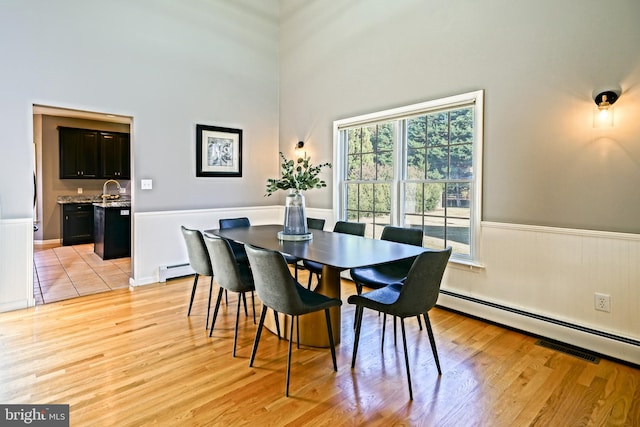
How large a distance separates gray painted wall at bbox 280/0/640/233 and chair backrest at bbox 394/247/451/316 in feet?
4.56

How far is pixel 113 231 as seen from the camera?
5.71 metres

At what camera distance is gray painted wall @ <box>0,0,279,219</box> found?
3531mm

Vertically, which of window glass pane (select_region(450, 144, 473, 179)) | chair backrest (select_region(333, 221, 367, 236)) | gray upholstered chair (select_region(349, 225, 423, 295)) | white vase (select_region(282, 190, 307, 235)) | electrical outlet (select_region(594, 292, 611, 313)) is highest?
window glass pane (select_region(450, 144, 473, 179))

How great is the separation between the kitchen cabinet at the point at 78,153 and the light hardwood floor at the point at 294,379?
15.9 ft

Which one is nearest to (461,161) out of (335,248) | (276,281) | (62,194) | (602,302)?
(602,302)

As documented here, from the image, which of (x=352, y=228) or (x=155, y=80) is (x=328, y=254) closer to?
(x=352, y=228)

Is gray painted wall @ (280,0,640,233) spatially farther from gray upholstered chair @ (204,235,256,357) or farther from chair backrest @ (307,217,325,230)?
gray upholstered chair @ (204,235,256,357)

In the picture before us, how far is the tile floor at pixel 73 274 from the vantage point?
4043 mm

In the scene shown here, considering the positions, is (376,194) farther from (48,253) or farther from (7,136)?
(48,253)

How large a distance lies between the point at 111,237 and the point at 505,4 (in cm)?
597

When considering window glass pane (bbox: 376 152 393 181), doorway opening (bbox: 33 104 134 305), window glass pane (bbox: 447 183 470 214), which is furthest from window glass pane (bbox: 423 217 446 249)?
doorway opening (bbox: 33 104 134 305)

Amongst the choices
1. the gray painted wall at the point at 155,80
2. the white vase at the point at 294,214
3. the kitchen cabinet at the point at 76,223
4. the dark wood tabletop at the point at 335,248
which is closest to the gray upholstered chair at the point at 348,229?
the dark wood tabletop at the point at 335,248

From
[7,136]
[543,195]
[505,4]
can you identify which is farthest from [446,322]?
[7,136]

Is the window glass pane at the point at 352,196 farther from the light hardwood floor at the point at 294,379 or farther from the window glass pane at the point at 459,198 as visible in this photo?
the light hardwood floor at the point at 294,379
